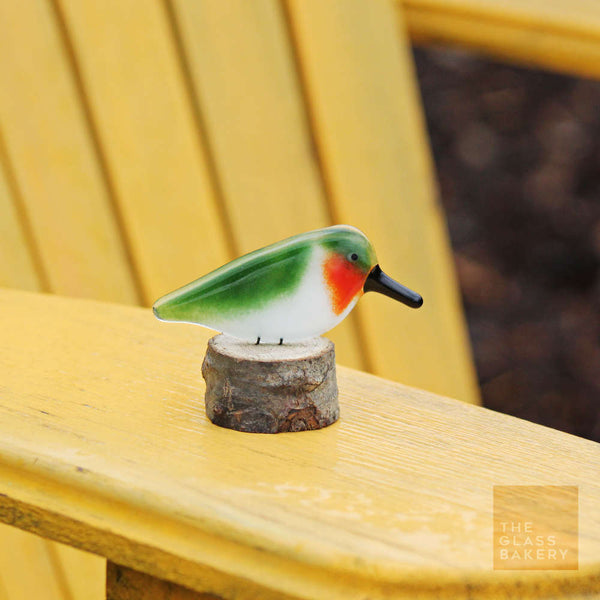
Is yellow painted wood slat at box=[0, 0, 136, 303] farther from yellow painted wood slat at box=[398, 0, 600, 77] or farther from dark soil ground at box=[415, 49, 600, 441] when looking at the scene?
dark soil ground at box=[415, 49, 600, 441]

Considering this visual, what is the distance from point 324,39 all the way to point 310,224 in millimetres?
279

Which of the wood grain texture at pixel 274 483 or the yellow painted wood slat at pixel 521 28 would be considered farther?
the yellow painted wood slat at pixel 521 28

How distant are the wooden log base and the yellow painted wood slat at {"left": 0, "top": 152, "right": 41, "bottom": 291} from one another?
605 millimetres

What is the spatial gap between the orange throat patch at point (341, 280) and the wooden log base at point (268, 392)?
6 cm

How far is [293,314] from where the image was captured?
29.2 inches

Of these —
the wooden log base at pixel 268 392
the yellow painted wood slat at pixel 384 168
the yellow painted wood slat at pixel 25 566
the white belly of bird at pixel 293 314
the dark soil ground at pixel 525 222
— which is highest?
the white belly of bird at pixel 293 314

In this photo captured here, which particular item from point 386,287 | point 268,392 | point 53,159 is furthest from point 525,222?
point 268,392

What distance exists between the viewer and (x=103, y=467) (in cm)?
57

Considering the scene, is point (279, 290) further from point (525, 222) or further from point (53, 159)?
point (525, 222)

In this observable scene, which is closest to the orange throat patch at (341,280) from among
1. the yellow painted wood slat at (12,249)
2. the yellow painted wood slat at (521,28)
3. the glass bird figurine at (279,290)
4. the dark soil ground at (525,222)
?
the glass bird figurine at (279,290)

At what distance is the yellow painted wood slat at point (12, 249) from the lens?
1.22m

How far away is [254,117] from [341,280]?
0.66 m

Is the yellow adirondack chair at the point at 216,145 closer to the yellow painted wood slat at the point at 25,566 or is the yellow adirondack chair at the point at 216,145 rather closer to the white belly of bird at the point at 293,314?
the yellow painted wood slat at the point at 25,566

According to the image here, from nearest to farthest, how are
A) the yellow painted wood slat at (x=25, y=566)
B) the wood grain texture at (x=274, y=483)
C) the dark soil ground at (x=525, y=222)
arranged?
the wood grain texture at (x=274, y=483) < the yellow painted wood slat at (x=25, y=566) < the dark soil ground at (x=525, y=222)
